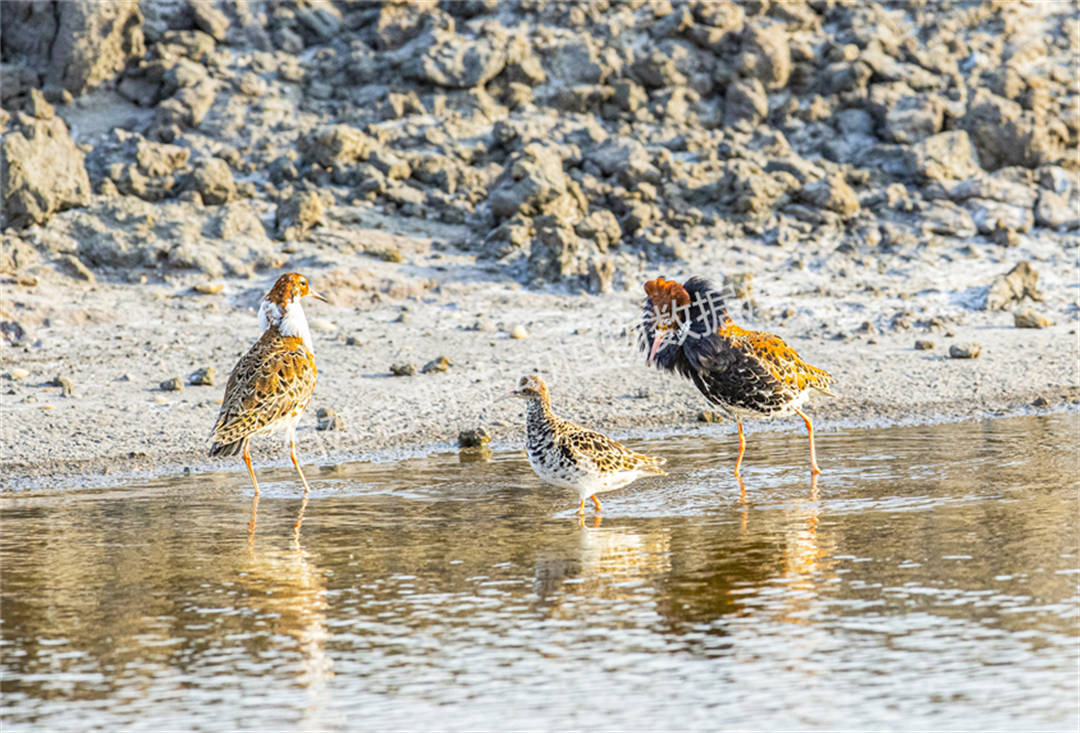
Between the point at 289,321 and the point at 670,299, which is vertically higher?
the point at 670,299

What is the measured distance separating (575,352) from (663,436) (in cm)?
231

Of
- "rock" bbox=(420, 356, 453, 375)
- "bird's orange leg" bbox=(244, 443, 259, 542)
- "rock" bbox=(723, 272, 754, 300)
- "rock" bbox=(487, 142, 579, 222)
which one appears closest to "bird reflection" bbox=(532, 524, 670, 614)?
"bird's orange leg" bbox=(244, 443, 259, 542)

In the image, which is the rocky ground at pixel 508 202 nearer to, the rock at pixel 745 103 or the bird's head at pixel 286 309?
the rock at pixel 745 103

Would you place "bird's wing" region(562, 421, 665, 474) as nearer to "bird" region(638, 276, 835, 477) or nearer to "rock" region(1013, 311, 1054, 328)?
"bird" region(638, 276, 835, 477)

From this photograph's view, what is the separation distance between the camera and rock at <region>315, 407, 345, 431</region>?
13.0 m

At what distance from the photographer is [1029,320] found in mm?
15805

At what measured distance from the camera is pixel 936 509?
941cm

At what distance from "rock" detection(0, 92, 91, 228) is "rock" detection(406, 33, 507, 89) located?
475cm

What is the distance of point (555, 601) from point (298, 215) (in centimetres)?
1002

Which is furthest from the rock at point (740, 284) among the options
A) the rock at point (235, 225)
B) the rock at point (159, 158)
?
the rock at point (159, 158)

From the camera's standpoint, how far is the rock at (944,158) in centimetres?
1888

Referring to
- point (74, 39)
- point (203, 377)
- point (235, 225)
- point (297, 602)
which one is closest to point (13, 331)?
point (203, 377)

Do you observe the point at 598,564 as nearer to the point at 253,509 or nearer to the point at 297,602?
the point at 297,602

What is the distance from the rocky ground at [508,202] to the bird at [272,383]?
3.91 feet
